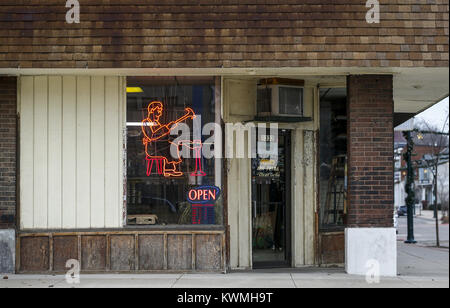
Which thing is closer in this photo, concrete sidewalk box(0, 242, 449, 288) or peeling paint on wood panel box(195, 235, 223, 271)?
concrete sidewalk box(0, 242, 449, 288)

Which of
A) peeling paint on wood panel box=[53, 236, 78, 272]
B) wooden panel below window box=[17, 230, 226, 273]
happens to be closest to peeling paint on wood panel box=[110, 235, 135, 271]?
wooden panel below window box=[17, 230, 226, 273]

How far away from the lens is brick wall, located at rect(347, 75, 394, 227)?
29.5 ft

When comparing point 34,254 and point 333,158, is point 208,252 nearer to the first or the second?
point 34,254

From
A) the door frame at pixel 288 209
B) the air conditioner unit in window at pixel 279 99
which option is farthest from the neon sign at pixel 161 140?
the door frame at pixel 288 209

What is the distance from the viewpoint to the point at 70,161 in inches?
364

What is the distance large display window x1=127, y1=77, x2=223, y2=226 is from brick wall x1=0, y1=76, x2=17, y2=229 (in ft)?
6.13

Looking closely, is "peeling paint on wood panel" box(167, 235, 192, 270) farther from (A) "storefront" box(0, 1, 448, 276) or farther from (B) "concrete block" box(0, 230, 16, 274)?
(B) "concrete block" box(0, 230, 16, 274)

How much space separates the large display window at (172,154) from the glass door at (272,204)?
127 cm

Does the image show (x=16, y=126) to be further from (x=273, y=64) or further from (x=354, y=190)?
(x=354, y=190)

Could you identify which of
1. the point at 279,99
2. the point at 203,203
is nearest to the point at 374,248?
the point at 203,203

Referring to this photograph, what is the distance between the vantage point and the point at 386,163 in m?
9.03

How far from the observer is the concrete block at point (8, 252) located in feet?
29.6

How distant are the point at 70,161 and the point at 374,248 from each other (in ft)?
17.0
